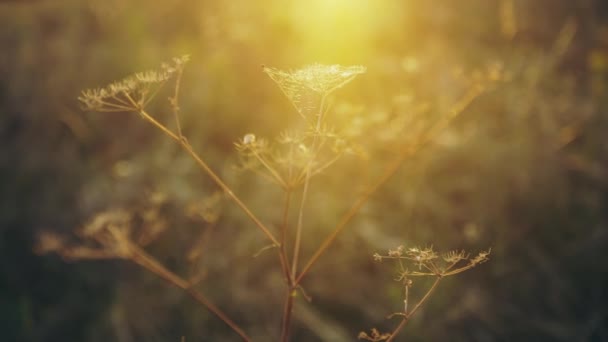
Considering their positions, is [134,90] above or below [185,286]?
above

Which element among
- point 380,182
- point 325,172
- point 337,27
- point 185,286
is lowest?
point 185,286

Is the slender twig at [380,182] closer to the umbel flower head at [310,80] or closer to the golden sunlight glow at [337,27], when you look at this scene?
the umbel flower head at [310,80]

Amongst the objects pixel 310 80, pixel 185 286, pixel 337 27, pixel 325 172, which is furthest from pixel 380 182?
pixel 337 27

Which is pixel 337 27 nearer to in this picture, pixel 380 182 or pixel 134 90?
pixel 380 182

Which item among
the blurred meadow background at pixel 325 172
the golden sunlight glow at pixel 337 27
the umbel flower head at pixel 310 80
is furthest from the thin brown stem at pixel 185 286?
the golden sunlight glow at pixel 337 27

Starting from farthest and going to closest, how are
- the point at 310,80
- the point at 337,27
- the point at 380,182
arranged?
the point at 337,27
the point at 380,182
the point at 310,80

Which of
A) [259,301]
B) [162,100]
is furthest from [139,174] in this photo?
[259,301]

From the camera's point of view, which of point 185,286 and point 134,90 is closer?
point 134,90

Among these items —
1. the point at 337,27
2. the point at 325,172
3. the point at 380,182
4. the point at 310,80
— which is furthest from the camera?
the point at 337,27
